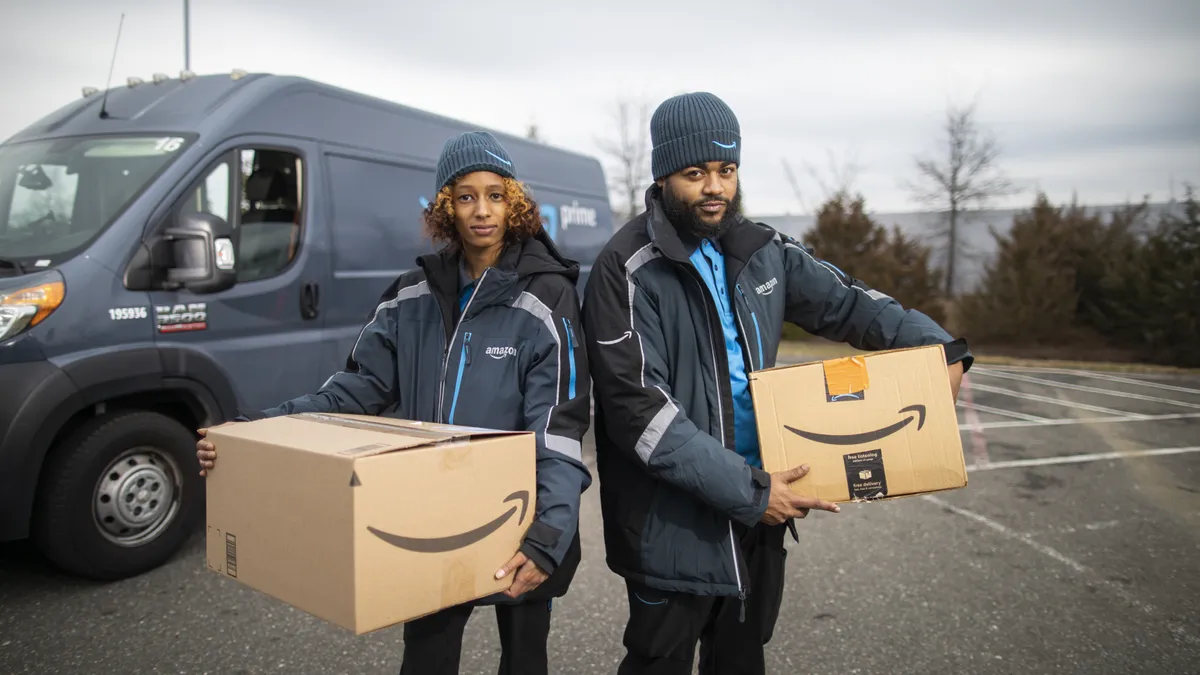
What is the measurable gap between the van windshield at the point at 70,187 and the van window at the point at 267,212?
40cm

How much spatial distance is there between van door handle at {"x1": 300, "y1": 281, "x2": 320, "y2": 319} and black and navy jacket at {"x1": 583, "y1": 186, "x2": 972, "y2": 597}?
3092mm

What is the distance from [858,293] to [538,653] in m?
1.40

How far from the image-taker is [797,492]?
82.7 inches

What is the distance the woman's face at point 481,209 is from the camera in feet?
7.27

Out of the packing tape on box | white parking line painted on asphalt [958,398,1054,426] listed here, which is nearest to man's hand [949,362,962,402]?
the packing tape on box

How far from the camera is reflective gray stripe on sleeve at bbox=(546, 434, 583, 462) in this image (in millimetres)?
2002

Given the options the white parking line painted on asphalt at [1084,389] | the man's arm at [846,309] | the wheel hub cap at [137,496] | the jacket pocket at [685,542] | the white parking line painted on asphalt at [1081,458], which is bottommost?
the white parking line painted on asphalt at [1081,458]

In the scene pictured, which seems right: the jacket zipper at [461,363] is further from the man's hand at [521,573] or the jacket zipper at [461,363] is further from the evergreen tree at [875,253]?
the evergreen tree at [875,253]

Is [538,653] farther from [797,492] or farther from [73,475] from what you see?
[73,475]

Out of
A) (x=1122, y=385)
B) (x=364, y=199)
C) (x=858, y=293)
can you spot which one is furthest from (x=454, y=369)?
(x=1122, y=385)

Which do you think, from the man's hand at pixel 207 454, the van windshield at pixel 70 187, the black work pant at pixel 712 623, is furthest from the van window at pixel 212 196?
the black work pant at pixel 712 623

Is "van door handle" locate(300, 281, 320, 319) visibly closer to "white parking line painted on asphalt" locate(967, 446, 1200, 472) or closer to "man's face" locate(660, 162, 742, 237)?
"man's face" locate(660, 162, 742, 237)

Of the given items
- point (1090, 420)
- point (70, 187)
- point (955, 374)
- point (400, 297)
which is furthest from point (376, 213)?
point (1090, 420)

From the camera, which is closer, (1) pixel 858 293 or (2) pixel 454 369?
(2) pixel 454 369
